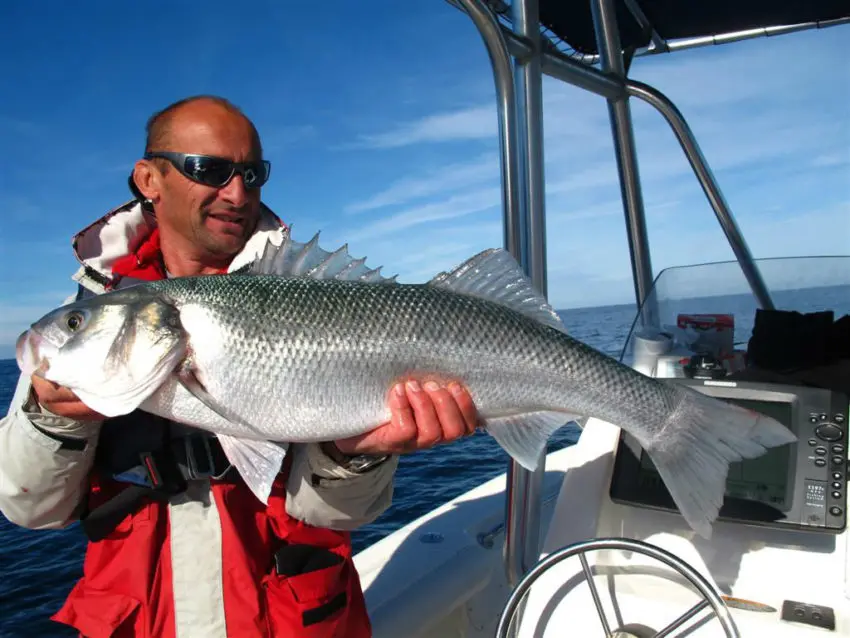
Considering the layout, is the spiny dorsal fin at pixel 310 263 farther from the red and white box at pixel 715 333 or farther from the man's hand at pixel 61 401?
the red and white box at pixel 715 333

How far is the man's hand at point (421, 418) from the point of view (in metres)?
2.51

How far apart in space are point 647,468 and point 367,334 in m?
1.77

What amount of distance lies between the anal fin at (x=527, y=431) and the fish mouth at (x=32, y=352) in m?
1.87

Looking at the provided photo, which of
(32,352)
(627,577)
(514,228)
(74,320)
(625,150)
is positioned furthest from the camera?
(625,150)

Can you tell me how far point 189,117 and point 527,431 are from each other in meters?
2.29

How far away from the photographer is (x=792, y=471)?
114 inches

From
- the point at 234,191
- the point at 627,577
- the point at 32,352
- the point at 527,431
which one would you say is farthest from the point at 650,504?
the point at 32,352

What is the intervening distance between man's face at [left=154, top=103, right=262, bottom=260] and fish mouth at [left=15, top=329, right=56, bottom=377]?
919 millimetres

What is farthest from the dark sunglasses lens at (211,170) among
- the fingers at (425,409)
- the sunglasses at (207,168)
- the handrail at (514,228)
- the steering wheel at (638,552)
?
the steering wheel at (638,552)

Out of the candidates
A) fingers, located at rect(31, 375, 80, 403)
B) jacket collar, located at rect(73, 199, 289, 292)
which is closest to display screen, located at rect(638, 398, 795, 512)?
jacket collar, located at rect(73, 199, 289, 292)

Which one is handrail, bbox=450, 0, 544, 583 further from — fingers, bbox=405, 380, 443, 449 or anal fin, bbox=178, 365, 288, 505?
anal fin, bbox=178, 365, 288, 505

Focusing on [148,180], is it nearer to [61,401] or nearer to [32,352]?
[32,352]

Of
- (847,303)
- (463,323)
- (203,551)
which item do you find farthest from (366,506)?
(847,303)

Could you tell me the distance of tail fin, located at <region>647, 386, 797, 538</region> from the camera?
8.09ft
